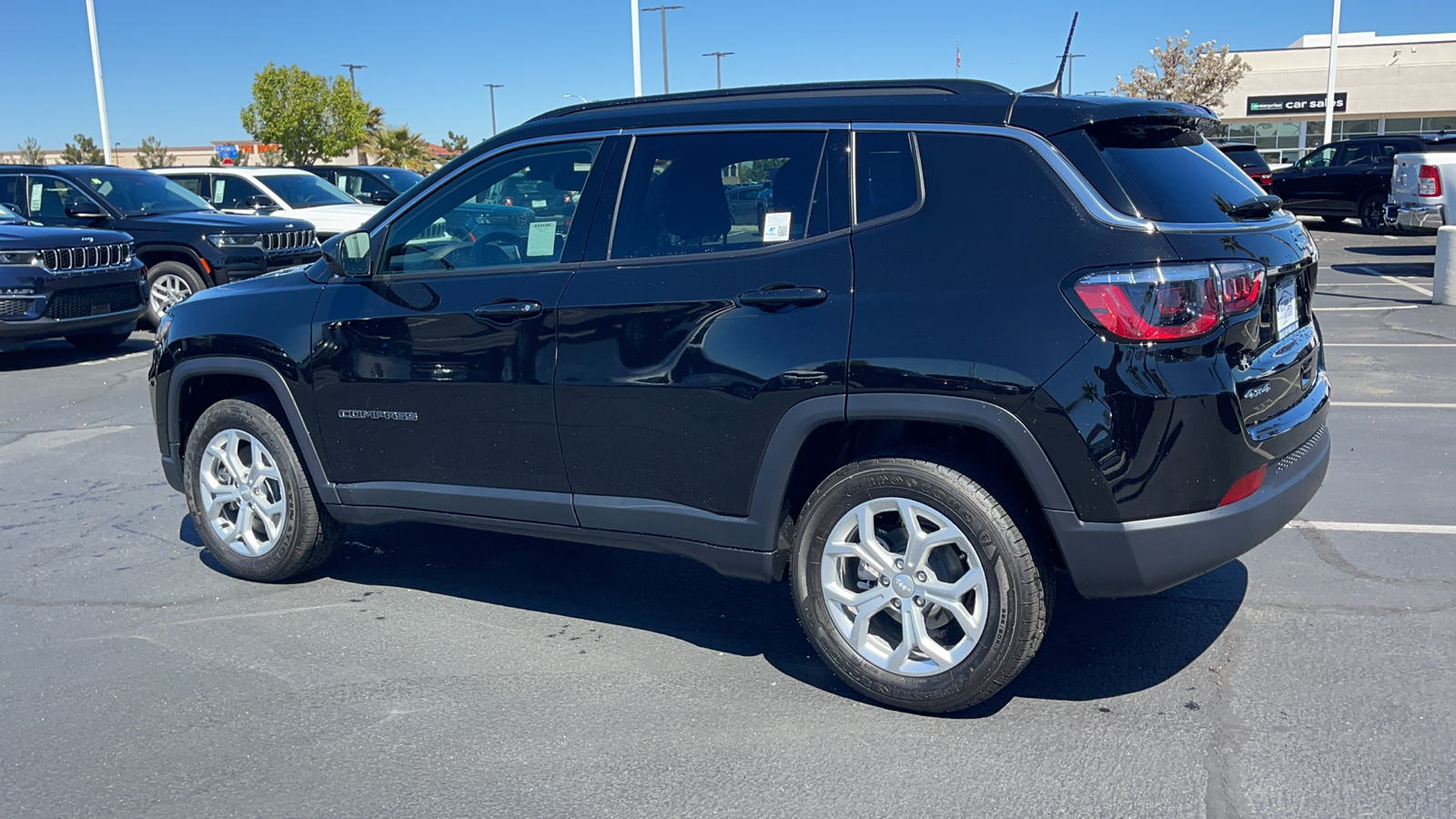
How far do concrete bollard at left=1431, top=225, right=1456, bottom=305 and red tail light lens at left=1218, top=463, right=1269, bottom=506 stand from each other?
35.3 ft

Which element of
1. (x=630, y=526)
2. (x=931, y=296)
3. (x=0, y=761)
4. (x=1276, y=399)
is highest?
(x=931, y=296)

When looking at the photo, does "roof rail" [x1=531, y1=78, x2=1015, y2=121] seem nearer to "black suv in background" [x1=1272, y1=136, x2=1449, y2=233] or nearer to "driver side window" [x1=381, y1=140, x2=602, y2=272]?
"driver side window" [x1=381, y1=140, x2=602, y2=272]

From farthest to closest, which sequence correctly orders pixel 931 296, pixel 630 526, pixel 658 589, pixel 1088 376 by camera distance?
1. pixel 658 589
2. pixel 630 526
3. pixel 931 296
4. pixel 1088 376

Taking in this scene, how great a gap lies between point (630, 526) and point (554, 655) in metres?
0.56

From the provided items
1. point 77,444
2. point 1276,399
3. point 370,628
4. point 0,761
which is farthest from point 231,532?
point 1276,399

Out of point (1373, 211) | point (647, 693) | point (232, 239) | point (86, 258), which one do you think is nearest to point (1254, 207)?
point (647, 693)

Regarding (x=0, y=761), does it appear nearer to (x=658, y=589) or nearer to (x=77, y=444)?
(x=658, y=589)

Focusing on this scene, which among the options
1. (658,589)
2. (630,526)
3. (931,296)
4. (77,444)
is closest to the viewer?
(931,296)

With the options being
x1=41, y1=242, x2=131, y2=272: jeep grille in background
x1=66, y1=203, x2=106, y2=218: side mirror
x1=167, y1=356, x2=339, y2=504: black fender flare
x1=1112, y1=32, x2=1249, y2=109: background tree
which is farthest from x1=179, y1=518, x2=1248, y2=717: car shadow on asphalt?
x1=1112, y1=32, x2=1249, y2=109: background tree

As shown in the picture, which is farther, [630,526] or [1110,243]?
[630,526]

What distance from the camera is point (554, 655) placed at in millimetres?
4301

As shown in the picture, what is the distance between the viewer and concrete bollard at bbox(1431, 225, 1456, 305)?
1248 cm

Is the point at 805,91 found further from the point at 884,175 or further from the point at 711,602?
the point at 711,602

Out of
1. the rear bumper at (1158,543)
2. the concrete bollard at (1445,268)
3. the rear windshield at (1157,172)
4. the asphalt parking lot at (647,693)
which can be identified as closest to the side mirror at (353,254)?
the asphalt parking lot at (647,693)
